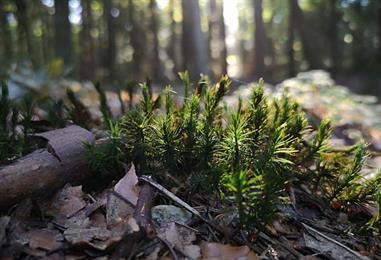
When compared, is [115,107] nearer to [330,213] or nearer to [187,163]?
[187,163]

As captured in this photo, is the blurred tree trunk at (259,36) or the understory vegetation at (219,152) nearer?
the understory vegetation at (219,152)

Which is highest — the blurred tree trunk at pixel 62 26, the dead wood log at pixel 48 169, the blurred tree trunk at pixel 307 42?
the blurred tree trunk at pixel 62 26

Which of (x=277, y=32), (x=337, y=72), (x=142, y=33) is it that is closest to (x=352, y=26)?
(x=337, y=72)

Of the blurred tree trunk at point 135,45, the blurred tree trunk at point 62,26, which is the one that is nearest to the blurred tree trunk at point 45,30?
the blurred tree trunk at point 135,45

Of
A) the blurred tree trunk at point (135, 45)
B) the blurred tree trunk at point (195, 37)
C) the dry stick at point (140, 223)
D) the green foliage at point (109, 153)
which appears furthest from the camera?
the blurred tree trunk at point (135, 45)

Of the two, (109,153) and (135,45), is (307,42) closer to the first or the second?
(135,45)

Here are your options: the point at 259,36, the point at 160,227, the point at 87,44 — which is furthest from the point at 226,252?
the point at 87,44

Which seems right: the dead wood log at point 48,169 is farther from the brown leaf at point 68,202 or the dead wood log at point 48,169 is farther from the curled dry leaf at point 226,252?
the curled dry leaf at point 226,252
